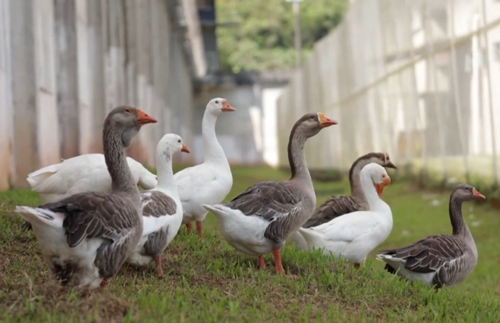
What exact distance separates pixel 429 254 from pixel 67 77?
1005 cm

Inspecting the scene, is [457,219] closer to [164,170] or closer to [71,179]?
[164,170]

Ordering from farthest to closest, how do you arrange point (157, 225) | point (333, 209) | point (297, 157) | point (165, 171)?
point (333, 209) < point (297, 157) < point (165, 171) < point (157, 225)

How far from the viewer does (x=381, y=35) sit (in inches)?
827

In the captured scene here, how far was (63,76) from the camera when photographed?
15.5 m

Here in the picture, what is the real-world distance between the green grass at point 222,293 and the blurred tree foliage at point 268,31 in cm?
5465

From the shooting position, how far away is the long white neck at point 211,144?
8203mm

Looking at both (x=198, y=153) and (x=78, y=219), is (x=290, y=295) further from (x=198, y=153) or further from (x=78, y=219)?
(x=198, y=153)

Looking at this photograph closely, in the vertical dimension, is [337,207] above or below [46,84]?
below

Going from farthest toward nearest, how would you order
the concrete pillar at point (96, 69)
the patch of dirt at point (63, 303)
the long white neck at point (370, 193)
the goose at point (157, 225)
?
the concrete pillar at point (96, 69) < the long white neck at point (370, 193) < the goose at point (157, 225) < the patch of dirt at point (63, 303)

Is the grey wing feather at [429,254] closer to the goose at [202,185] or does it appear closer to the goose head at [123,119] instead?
the goose at [202,185]

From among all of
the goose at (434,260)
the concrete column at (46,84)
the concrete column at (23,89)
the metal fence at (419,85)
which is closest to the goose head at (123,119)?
the goose at (434,260)

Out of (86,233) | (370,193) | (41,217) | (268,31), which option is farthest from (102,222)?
(268,31)

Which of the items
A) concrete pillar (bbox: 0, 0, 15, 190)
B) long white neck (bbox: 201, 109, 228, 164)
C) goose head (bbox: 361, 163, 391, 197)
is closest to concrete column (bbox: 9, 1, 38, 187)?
concrete pillar (bbox: 0, 0, 15, 190)

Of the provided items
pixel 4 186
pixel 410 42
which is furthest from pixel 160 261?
pixel 410 42
